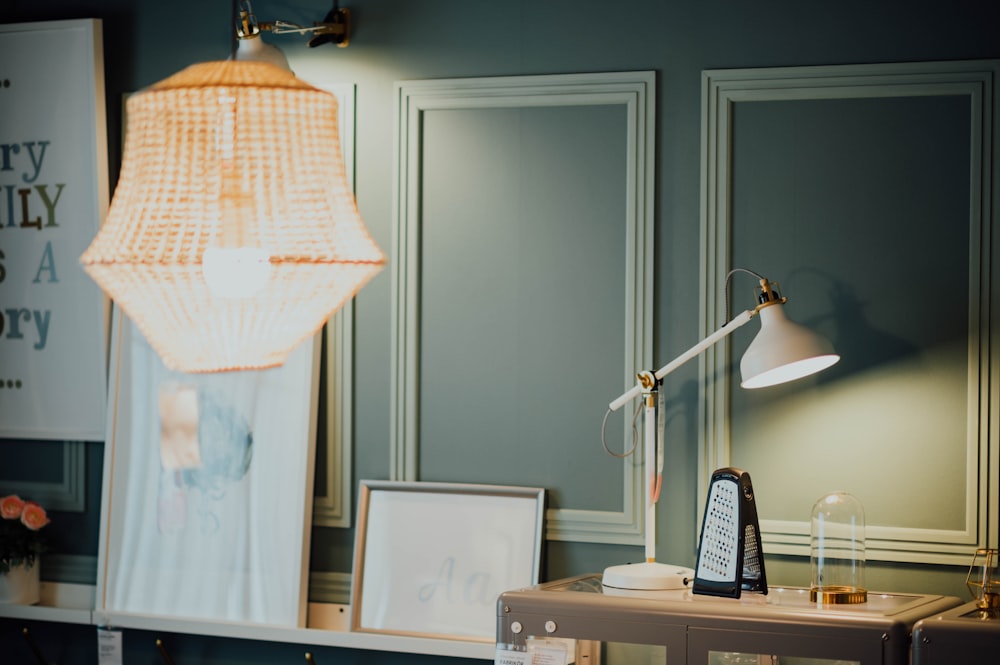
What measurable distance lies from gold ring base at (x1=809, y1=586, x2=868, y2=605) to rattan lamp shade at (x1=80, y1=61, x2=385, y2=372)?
1299 millimetres

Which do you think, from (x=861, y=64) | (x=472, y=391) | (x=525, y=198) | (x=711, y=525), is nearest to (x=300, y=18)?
(x=525, y=198)

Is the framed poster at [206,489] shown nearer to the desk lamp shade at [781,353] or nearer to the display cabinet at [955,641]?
the desk lamp shade at [781,353]

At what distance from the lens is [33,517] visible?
11.1ft

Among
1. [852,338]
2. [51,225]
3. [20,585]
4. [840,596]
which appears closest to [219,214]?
[840,596]

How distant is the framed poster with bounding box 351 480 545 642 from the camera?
10.2 feet

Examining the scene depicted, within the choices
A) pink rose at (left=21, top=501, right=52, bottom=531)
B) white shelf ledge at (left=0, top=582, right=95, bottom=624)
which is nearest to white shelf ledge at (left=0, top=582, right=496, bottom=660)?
white shelf ledge at (left=0, top=582, right=95, bottom=624)

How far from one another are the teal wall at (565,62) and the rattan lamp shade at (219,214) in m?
1.38

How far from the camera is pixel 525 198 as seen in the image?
3.15m

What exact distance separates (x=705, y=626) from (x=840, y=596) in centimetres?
31

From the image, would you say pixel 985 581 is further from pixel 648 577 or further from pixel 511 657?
pixel 511 657

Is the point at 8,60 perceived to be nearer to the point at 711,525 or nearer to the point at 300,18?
the point at 300,18

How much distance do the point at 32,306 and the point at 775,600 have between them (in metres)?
2.23

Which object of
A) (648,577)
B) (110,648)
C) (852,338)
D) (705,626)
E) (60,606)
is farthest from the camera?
(60,606)

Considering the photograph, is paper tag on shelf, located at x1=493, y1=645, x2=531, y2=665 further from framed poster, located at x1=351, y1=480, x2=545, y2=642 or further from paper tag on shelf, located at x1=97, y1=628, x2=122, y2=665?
paper tag on shelf, located at x1=97, y1=628, x2=122, y2=665
